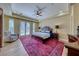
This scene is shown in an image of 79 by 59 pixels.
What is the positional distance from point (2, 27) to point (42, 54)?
2.85ft

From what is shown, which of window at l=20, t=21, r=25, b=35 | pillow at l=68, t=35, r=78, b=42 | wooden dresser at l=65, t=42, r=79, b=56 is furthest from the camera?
window at l=20, t=21, r=25, b=35

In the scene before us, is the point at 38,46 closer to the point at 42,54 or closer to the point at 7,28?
the point at 42,54

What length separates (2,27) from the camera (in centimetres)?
229

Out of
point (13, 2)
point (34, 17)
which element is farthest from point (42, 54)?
point (13, 2)

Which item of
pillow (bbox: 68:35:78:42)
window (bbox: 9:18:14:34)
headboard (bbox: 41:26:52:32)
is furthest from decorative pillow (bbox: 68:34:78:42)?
window (bbox: 9:18:14:34)

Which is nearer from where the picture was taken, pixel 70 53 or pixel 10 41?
pixel 70 53

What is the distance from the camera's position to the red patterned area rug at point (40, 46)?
2291mm

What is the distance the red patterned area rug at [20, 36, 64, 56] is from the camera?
90.2 inches

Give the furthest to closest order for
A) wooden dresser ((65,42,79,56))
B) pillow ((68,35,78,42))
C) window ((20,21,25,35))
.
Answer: window ((20,21,25,35)) < pillow ((68,35,78,42)) < wooden dresser ((65,42,79,56))

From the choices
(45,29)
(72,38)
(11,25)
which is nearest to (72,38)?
(72,38)

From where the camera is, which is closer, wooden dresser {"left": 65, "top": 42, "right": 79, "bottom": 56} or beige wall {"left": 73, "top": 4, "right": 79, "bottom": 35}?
wooden dresser {"left": 65, "top": 42, "right": 79, "bottom": 56}

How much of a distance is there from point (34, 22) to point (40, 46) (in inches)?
18.4

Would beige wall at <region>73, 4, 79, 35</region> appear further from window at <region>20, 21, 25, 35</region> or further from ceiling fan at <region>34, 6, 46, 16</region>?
window at <region>20, 21, 25, 35</region>

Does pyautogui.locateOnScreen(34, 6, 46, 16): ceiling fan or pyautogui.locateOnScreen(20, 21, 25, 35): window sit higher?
pyautogui.locateOnScreen(34, 6, 46, 16): ceiling fan
